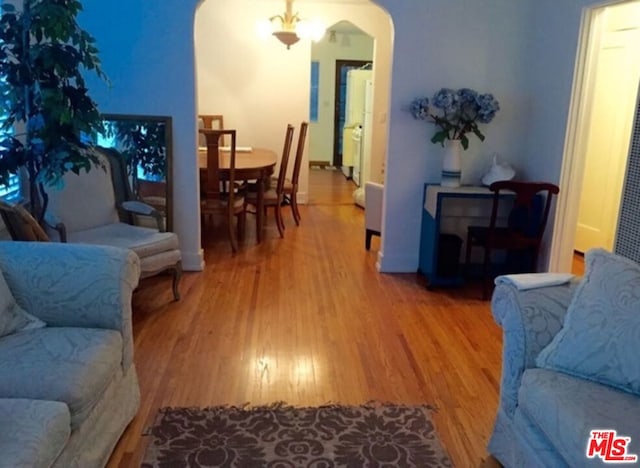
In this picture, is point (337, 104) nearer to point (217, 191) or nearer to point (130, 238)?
point (217, 191)

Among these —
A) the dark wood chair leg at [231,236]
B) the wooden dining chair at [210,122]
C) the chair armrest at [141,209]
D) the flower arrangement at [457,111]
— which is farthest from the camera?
the wooden dining chair at [210,122]

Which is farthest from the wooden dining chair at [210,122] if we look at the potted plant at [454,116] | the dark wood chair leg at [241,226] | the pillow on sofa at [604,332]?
the pillow on sofa at [604,332]

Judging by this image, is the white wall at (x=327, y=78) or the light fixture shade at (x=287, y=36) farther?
the white wall at (x=327, y=78)

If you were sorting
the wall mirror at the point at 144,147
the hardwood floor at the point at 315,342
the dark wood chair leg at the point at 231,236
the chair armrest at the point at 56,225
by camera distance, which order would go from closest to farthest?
the hardwood floor at the point at 315,342 < the chair armrest at the point at 56,225 < the wall mirror at the point at 144,147 < the dark wood chair leg at the point at 231,236

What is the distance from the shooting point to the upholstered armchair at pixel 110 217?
3412mm

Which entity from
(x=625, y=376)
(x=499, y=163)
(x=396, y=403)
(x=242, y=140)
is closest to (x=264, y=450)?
(x=396, y=403)

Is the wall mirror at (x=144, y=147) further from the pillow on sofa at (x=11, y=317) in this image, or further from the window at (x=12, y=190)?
the pillow on sofa at (x=11, y=317)

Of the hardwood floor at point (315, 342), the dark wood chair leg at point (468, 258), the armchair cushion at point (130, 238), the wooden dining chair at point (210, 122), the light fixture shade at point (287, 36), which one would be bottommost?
the hardwood floor at point (315, 342)

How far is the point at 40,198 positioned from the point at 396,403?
2.55m

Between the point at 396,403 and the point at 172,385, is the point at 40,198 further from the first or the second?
the point at 396,403

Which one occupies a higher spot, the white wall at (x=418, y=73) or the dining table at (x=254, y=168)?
the white wall at (x=418, y=73)

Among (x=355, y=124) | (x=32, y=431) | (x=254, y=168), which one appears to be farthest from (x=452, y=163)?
(x=355, y=124)

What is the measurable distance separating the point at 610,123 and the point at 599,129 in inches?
4.3

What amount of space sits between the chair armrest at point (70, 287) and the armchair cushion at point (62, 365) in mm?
66
